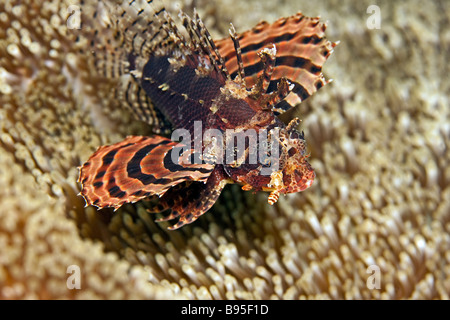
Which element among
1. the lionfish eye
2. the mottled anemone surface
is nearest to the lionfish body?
the lionfish eye

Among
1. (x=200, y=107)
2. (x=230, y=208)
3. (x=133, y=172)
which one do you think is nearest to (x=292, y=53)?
(x=200, y=107)

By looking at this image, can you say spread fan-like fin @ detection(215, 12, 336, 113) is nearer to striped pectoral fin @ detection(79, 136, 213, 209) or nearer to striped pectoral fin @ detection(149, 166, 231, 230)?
striped pectoral fin @ detection(149, 166, 231, 230)

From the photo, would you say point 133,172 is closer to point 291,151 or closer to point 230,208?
point 230,208

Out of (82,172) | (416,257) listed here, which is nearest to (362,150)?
(416,257)

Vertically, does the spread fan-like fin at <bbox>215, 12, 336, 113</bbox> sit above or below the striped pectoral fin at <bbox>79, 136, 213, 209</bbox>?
above
